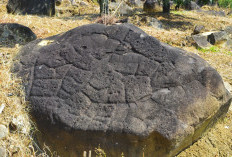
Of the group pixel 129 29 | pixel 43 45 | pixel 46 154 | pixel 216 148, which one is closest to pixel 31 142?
pixel 46 154

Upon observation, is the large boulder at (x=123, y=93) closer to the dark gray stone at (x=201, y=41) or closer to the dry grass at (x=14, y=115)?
the dry grass at (x=14, y=115)

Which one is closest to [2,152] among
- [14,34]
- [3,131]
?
[3,131]

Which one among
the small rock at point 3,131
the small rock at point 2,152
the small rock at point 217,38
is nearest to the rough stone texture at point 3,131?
the small rock at point 3,131

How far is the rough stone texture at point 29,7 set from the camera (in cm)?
789

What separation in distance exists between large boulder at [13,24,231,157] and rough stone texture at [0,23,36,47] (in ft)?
5.03

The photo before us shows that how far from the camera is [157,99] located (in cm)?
233

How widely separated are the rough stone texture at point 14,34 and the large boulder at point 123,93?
5.03ft

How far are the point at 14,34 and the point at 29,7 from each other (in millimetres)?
4107

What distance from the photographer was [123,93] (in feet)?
7.88

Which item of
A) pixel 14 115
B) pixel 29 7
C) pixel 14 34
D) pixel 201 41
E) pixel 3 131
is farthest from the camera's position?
pixel 29 7

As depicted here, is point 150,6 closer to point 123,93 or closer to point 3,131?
point 123,93

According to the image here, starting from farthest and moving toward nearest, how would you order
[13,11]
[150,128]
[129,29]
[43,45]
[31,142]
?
[13,11]
[43,45]
[129,29]
[31,142]
[150,128]

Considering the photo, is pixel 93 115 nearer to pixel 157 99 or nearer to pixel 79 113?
pixel 79 113

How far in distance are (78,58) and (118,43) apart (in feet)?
1.49
